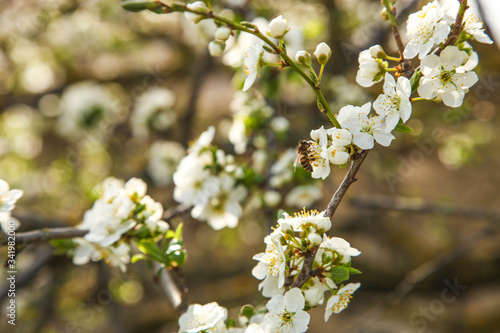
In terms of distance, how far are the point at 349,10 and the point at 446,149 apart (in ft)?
4.26

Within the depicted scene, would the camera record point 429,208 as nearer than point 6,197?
No

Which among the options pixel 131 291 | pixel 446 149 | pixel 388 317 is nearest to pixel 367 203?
pixel 446 149

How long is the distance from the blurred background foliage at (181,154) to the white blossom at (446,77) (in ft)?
4.61

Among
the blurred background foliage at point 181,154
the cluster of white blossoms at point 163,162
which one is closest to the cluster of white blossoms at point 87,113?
the blurred background foliage at point 181,154

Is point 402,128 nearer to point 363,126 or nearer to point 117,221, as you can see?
point 363,126

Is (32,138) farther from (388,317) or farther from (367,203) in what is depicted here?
(388,317)

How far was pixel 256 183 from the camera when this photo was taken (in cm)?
183

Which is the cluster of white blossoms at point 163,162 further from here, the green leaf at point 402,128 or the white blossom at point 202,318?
the green leaf at point 402,128

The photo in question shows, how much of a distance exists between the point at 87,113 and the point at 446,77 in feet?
9.08

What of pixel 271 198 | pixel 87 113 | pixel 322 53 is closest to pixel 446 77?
pixel 322 53

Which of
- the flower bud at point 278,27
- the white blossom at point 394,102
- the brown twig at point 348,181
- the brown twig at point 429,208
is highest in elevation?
the flower bud at point 278,27

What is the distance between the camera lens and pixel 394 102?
3.52 feet

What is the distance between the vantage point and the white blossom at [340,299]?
3.68ft

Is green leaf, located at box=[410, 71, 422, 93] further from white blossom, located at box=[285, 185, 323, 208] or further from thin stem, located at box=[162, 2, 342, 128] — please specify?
white blossom, located at box=[285, 185, 323, 208]
